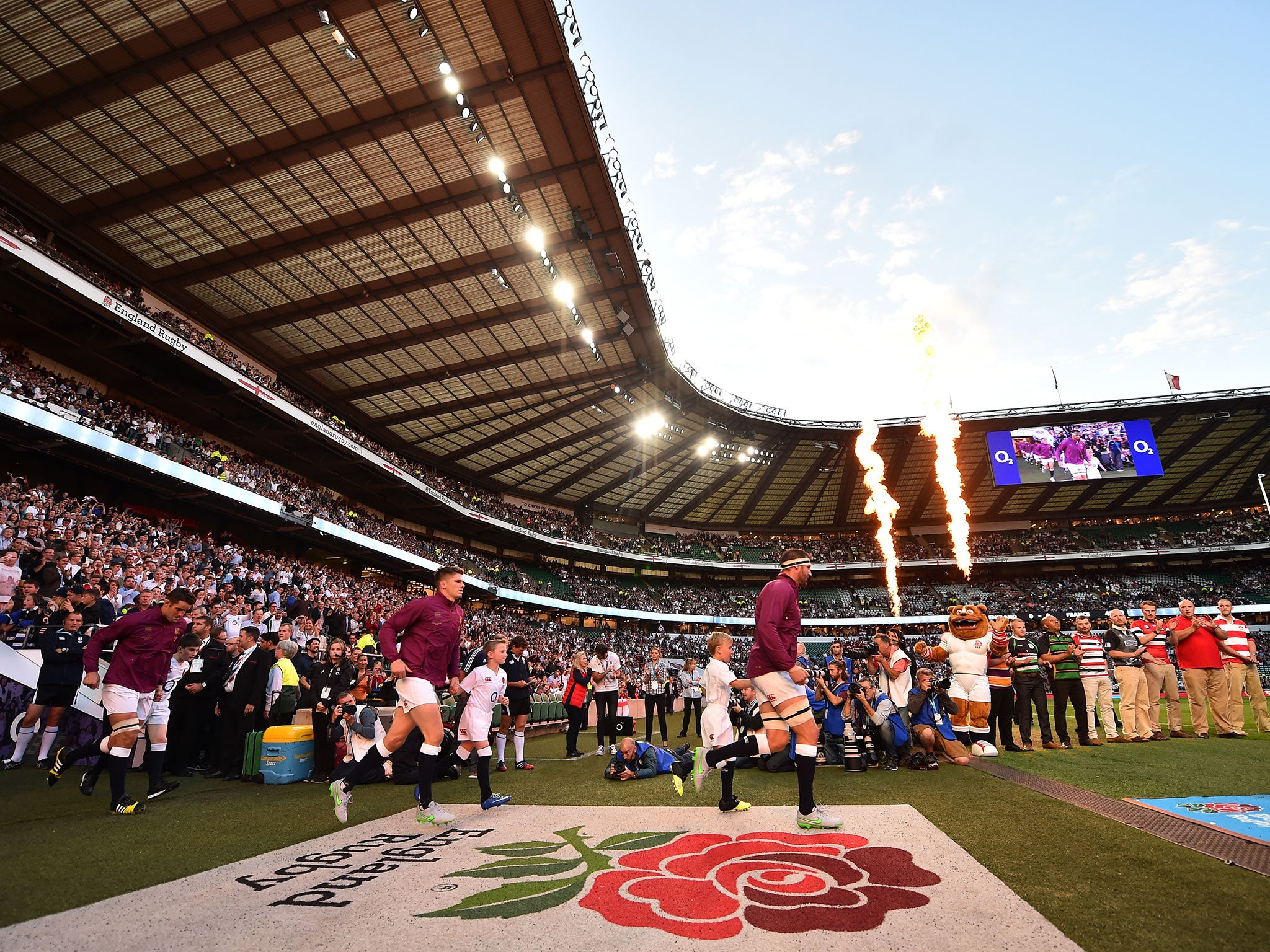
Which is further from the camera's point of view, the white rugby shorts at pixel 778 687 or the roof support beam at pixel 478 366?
the roof support beam at pixel 478 366

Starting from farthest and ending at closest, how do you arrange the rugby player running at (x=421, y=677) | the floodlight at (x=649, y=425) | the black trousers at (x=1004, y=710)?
the floodlight at (x=649, y=425), the black trousers at (x=1004, y=710), the rugby player running at (x=421, y=677)

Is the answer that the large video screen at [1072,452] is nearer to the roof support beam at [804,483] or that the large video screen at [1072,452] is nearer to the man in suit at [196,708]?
the roof support beam at [804,483]

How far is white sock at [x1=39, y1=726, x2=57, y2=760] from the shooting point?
8211 millimetres

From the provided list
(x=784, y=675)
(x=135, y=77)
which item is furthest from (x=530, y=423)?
(x=784, y=675)

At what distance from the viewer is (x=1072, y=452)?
4241cm

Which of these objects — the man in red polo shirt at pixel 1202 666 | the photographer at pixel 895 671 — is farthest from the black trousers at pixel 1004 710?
the man in red polo shirt at pixel 1202 666

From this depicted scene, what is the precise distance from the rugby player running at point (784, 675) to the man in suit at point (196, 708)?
292 inches

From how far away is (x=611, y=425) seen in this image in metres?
37.8

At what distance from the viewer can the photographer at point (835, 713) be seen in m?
8.73

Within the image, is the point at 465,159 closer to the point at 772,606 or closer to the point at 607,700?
the point at 607,700

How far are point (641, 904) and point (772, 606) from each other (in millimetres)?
2498

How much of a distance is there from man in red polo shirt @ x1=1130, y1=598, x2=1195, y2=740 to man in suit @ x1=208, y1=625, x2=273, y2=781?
12772 millimetres

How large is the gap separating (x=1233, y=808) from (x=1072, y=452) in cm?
4596

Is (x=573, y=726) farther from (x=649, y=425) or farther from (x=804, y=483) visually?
(x=804, y=483)
